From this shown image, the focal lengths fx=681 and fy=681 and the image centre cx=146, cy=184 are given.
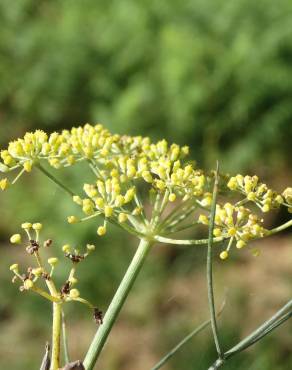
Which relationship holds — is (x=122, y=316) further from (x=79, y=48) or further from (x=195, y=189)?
(x=195, y=189)

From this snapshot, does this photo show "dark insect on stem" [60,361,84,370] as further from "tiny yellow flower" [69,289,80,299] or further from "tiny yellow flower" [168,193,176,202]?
"tiny yellow flower" [168,193,176,202]

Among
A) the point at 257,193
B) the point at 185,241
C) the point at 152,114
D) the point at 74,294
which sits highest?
the point at 152,114

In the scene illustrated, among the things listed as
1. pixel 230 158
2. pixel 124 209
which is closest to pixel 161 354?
pixel 230 158

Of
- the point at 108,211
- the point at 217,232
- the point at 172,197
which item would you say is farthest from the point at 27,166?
the point at 217,232

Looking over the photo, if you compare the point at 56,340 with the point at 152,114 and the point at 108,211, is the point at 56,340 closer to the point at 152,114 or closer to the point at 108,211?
the point at 108,211

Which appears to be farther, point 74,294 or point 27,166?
point 27,166

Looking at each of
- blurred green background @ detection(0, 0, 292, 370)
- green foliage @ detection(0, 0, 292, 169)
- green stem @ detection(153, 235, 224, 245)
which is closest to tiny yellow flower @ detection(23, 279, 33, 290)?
green stem @ detection(153, 235, 224, 245)

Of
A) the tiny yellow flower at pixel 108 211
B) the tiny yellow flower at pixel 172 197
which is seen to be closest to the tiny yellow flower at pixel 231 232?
the tiny yellow flower at pixel 172 197
